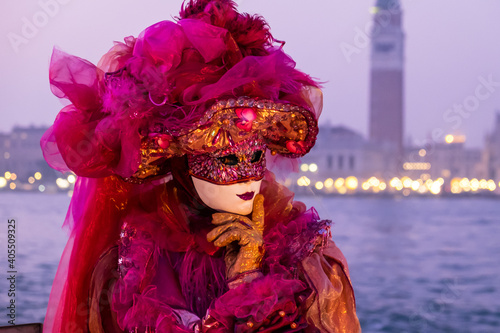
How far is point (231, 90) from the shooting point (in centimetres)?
126

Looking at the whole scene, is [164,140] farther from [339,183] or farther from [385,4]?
[385,4]

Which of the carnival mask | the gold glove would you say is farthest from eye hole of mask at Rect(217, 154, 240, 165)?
the gold glove

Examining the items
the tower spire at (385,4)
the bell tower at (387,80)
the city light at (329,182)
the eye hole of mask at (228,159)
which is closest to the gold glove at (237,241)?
the eye hole of mask at (228,159)

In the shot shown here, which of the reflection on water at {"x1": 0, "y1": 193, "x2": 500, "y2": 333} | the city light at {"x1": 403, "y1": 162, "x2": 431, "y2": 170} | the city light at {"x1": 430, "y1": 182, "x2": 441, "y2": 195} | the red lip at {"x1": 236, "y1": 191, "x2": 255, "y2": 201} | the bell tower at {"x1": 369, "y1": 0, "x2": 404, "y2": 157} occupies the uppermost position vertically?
the bell tower at {"x1": 369, "y1": 0, "x2": 404, "y2": 157}

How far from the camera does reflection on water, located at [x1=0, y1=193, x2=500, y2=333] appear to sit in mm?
5602

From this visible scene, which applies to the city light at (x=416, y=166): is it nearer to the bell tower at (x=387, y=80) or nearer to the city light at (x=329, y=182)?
the bell tower at (x=387, y=80)

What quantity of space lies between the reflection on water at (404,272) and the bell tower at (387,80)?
28.5m

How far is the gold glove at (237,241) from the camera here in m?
1.33

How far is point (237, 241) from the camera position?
1376 millimetres

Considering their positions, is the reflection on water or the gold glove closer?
the gold glove

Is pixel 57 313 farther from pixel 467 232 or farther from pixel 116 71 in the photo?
pixel 467 232

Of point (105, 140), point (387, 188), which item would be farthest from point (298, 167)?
point (387, 188)

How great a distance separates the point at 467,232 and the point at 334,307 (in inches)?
690

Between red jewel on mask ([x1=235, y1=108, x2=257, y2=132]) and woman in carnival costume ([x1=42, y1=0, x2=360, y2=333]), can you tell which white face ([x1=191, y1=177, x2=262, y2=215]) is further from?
red jewel on mask ([x1=235, y1=108, x2=257, y2=132])
